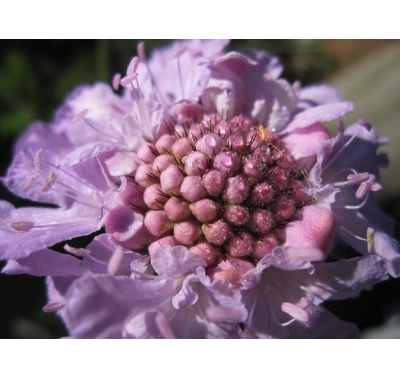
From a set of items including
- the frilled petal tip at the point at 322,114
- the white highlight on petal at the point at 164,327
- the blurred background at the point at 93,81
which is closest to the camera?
the white highlight on petal at the point at 164,327

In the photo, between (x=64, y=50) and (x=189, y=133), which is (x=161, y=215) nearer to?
(x=189, y=133)

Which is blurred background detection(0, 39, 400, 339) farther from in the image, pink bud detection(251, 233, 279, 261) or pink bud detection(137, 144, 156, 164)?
pink bud detection(137, 144, 156, 164)

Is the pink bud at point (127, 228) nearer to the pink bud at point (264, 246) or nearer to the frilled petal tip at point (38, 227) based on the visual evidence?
the frilled petal tip at point (38, 227)

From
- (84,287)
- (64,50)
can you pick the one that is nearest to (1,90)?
(64,50)

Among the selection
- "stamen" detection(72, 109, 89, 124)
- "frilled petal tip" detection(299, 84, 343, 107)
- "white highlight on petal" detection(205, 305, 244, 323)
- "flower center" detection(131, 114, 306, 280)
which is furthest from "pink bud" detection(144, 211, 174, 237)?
"frilled petal tip" detection(299, 84, 343, 107)

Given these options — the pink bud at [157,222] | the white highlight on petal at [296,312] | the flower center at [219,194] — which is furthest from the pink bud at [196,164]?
the white highlight on petal at [296,312]

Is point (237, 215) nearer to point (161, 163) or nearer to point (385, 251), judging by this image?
point (161, 163)

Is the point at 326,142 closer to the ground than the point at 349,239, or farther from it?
farther from it
